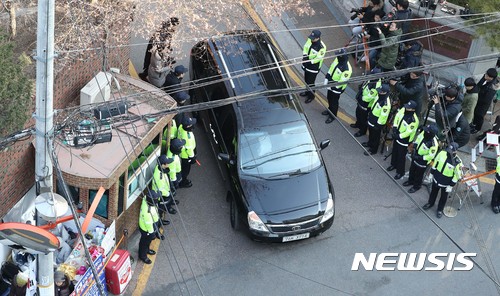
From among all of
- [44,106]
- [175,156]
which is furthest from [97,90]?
[44,106]

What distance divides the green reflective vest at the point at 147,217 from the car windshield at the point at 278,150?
190 cm

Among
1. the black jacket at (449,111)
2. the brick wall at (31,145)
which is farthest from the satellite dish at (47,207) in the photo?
the black jacket at (449,111)

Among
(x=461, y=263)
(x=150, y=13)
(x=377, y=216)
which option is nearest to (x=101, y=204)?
(x=150, y=13)

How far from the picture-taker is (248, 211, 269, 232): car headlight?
14875 mm

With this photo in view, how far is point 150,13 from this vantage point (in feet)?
53.2

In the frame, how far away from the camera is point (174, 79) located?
17.1 meters

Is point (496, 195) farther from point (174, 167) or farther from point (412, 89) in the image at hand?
point (174, 167)

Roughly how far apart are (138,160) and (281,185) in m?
2.47

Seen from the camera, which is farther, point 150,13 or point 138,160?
point 150,13

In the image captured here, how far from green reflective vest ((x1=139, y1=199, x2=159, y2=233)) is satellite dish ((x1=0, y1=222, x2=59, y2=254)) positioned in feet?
14.0

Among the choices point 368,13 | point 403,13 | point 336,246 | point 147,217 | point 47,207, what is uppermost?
point 47,207

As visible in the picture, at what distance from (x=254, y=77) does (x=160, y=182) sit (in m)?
3.06

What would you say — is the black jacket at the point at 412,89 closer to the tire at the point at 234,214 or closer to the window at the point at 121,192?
the tire at the point at 234,214

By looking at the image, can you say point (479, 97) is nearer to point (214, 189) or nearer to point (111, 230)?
point (214, 189)
